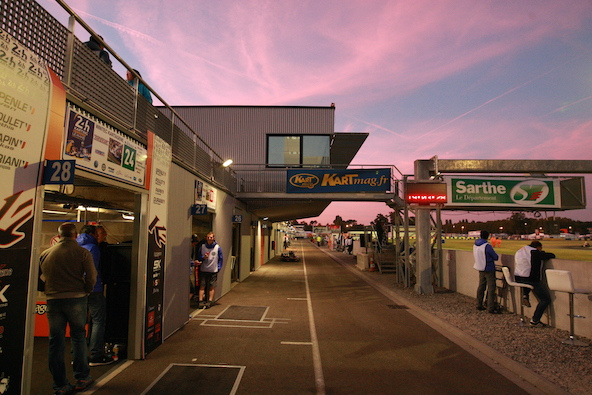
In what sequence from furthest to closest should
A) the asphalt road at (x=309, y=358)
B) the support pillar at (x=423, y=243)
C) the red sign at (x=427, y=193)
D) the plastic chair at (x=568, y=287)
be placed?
the red sign at (x=427, y=193), the support pillar at (x=423, y=243), the plastic chair at (x=568, y=287), the asphalt road at (x=309, y=358)

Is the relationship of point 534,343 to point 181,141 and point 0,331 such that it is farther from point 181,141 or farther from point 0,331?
point 181,141

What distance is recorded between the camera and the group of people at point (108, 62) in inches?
184

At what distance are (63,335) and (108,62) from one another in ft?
13.0

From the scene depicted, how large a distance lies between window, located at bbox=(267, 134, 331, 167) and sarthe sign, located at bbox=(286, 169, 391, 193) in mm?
2108

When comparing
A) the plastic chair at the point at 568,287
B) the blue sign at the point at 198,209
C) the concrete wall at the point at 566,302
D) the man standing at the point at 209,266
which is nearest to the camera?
the plastic chair at the point at 568,287

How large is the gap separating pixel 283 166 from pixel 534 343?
1208 centimetres

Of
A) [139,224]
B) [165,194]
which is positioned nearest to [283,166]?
[165,194]

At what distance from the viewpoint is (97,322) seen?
494 cm

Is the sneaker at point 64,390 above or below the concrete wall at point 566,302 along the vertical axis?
below

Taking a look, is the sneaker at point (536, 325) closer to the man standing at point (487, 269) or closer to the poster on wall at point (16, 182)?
the man standing at point (487, 269)

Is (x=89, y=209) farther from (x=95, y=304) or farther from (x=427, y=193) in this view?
(x=427, y=193)

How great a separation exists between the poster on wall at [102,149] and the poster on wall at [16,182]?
0.52 meters

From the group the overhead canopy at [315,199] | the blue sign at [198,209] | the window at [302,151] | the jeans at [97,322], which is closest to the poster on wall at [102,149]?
the jeans at [97,322]

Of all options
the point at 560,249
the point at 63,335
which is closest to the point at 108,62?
the point at 63,335
